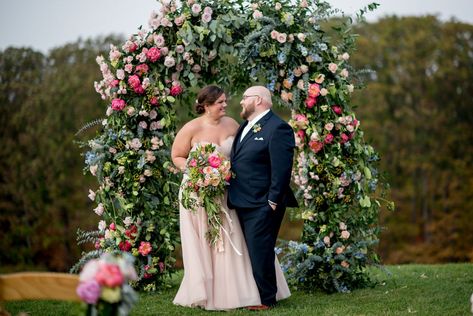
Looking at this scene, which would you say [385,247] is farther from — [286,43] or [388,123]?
[286,43]

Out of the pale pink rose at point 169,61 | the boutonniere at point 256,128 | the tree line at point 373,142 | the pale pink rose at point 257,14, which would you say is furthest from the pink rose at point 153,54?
the tree line at point 373,142

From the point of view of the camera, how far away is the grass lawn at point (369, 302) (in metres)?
6.10

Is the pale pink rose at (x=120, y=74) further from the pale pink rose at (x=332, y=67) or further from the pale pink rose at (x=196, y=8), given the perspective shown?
the pale pink rose at (x=332, y=67)

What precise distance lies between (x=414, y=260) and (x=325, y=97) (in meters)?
14.7

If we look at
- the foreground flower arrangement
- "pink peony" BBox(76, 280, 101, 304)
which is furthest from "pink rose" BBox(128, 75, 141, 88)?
"pink peony" BBox(76, 280, 101, 304)

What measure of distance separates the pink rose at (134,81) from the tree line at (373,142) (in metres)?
13.0

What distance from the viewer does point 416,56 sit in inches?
851

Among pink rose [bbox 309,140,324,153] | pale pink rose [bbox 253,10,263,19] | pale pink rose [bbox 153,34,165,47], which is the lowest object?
pink rose [bbox 309,140,324,153]

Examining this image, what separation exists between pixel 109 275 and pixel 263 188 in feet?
10.7

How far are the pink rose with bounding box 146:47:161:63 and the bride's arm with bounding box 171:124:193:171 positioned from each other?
106 cm

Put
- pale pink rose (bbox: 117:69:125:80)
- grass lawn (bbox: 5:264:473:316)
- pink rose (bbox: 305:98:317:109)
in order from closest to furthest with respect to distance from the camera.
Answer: grass lawn (bbox: 5:264:473:316)
pink rose (bbox: 305:98:317:109)
pale pink rose (bbox: 117:69:125:80)

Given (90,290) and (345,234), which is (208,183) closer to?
(345,234)

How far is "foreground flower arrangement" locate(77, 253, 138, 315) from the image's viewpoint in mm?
3354

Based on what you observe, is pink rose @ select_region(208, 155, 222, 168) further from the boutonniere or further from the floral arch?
the floral arch
